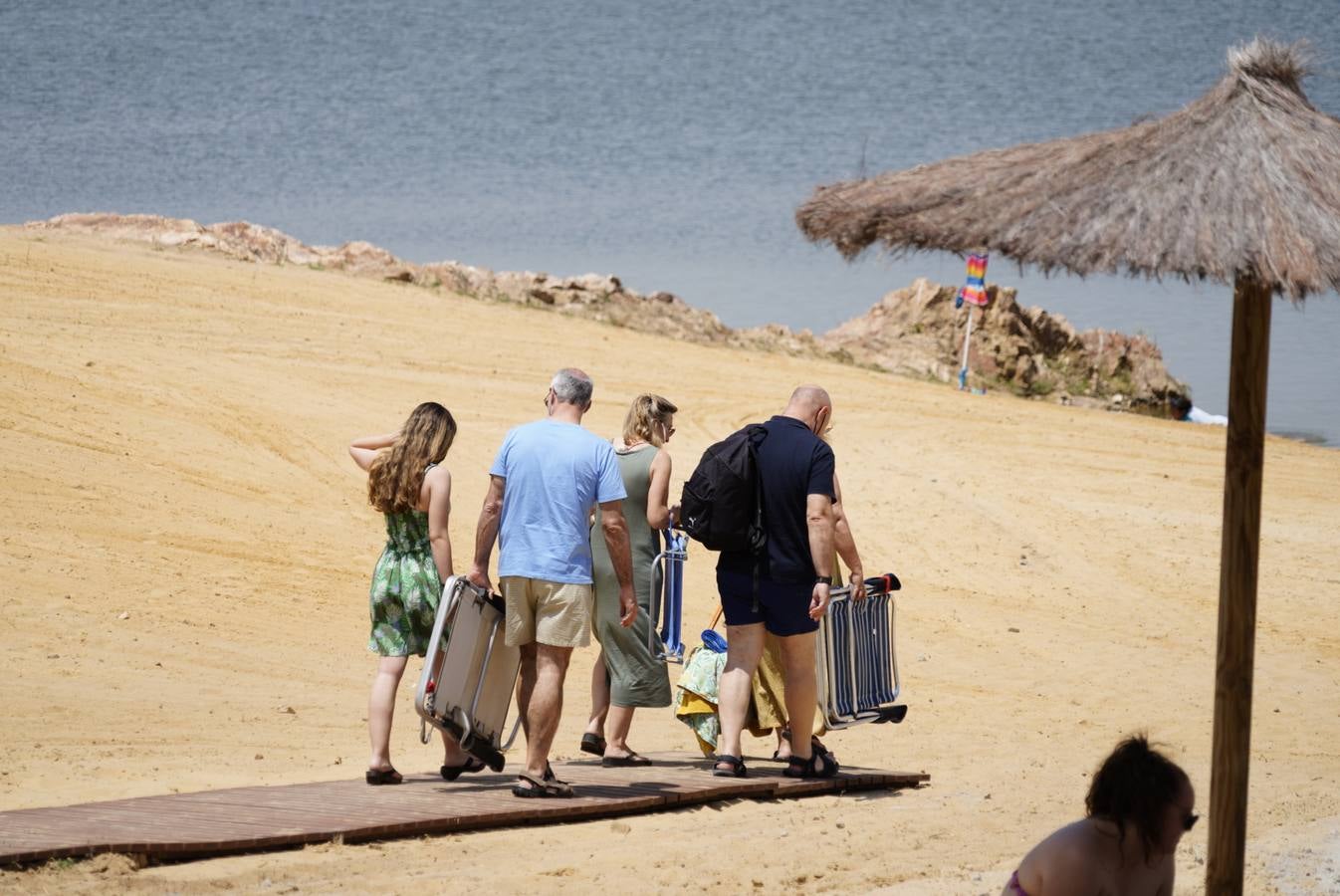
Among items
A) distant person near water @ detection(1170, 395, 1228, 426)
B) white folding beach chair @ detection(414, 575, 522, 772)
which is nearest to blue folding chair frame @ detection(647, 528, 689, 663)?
white folding beach chair @ detection(414, 575, 522, 772)

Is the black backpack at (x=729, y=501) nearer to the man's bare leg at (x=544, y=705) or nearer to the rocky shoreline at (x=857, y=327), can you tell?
the man's bare leg at (x=544, y=705)

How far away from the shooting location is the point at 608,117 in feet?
180

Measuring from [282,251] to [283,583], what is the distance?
1136 cm

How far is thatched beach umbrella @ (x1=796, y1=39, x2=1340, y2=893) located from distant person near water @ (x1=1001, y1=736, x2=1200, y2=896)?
3.51 feet

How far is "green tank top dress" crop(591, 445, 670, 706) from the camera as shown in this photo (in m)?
7.63

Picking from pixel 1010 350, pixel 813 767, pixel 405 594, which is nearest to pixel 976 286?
pixel 1010 350

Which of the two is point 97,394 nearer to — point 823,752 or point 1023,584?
point 1023,584

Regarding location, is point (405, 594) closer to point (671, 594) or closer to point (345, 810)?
point (345, 810)

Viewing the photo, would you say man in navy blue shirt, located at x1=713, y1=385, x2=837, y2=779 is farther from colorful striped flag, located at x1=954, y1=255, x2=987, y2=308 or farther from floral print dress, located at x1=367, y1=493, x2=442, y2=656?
colorful striped flag, located at x1=954, y1=255, x2=987, y2=308

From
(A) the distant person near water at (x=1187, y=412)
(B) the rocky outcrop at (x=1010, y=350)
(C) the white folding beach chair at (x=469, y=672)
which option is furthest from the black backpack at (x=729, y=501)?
(A) the distant person near water at (x=1187, y=412)

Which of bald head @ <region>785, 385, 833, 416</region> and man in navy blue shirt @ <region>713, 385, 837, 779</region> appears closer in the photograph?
man in navy blue shirt @ <region>713, 385, 837, 779</region>

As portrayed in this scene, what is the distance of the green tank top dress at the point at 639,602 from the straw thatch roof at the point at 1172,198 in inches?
70.0

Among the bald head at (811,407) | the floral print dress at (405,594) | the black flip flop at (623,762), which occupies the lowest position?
the black flip flop at (623,762)

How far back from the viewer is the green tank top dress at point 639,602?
7629 mm
